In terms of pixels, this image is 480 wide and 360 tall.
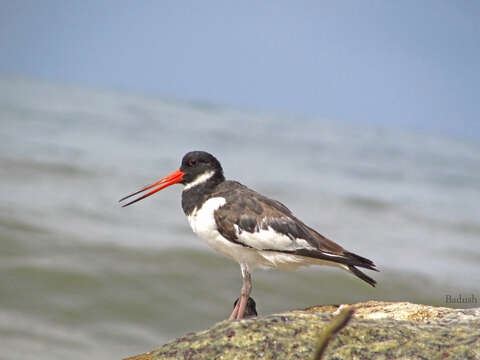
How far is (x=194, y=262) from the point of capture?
14.8 meters

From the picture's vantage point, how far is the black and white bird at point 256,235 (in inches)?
209

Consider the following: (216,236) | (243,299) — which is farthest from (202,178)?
(243,299)

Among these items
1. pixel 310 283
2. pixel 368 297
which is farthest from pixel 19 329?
pixel 368 297

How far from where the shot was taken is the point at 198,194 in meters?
5.73

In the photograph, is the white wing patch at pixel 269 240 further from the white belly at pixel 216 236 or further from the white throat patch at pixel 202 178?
the white throat patch at pixel 202 178

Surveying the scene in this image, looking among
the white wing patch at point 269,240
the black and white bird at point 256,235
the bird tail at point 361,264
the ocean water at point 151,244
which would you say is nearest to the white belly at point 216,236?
the black and white bird at point 256,235

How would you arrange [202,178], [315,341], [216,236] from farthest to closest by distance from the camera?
[202,178], [216,236], [315,341]

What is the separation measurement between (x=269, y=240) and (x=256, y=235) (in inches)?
4.6

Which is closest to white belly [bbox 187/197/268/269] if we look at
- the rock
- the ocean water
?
the rock

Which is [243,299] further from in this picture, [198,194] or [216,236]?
[198,194]

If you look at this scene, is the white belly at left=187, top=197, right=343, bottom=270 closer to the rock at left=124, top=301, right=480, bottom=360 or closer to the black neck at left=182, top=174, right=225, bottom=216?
the black neck at left=182, top=174, right=225, bottom=216

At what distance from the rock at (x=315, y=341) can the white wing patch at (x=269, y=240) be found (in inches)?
68.8

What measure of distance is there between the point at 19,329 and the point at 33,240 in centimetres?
445

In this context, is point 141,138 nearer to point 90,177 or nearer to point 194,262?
point 90,177
